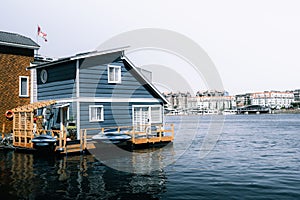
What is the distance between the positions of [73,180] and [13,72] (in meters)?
16.6

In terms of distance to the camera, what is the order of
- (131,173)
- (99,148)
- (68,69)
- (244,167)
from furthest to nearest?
(68,69), (99,148), (244,167), (131,173)

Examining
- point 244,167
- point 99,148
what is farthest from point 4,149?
point 244,167

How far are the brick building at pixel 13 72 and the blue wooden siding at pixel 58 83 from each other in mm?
2641

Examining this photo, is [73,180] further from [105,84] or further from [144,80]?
[144,80]

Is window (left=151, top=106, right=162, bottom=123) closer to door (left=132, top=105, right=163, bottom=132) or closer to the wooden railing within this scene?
door (left=132, top=105, right=163, bottom=132)

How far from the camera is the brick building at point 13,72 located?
25.7 metres

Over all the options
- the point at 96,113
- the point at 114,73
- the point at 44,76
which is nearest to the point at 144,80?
the point at 114,73

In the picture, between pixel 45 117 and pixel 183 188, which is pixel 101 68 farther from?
pixel 183 188

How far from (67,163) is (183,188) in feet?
25.1

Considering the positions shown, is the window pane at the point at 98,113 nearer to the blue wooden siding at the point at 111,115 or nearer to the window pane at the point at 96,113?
the window pane at the point at 96,113

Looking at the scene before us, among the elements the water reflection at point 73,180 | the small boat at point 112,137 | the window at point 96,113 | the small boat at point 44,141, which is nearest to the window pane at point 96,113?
the window at point 96,113

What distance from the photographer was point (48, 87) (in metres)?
24.0

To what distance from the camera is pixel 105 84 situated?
22516 mm

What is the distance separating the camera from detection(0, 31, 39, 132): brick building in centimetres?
2566
